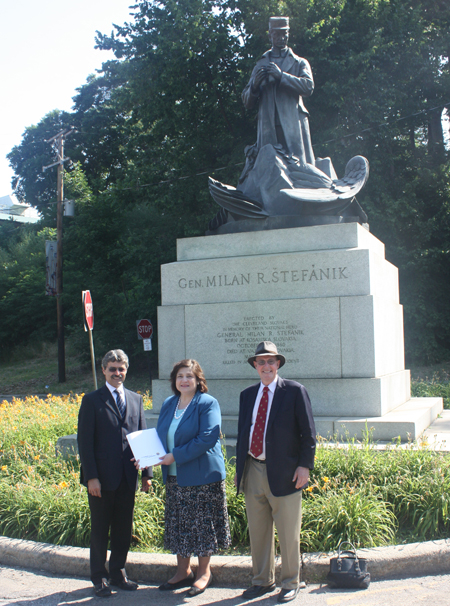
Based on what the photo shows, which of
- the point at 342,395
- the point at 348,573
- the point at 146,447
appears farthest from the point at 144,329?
the point at 348,573

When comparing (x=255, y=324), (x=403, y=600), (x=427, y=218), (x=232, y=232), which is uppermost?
(x=427, y=218)

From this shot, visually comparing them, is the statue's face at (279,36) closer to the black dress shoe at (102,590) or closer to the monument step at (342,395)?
the monument step at (342,395)

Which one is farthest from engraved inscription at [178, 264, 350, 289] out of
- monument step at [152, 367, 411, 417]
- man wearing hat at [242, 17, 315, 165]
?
man wearing hat at [242, 17, 315, 165]

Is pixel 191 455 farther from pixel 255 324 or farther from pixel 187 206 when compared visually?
pixel 187 206

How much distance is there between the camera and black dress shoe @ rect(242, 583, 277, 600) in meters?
3.73

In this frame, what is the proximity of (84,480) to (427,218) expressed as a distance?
20501 mm

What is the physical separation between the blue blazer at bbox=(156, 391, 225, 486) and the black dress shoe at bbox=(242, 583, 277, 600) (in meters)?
0.70

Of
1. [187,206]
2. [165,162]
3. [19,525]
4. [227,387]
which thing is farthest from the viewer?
[165,162]

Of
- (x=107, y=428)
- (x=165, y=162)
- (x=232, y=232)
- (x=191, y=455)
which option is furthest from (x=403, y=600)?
(x=165, y=162)

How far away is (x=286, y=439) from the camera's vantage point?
12.2 feet

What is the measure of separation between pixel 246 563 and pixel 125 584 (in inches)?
33.1

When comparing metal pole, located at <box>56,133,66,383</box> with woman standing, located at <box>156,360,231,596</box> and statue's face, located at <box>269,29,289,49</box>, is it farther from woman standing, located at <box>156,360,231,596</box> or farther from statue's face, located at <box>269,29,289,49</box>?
woman standing, located at <box>156,360,231,596</box>

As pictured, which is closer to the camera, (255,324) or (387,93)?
(255,324)

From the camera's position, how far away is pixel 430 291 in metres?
22.0
